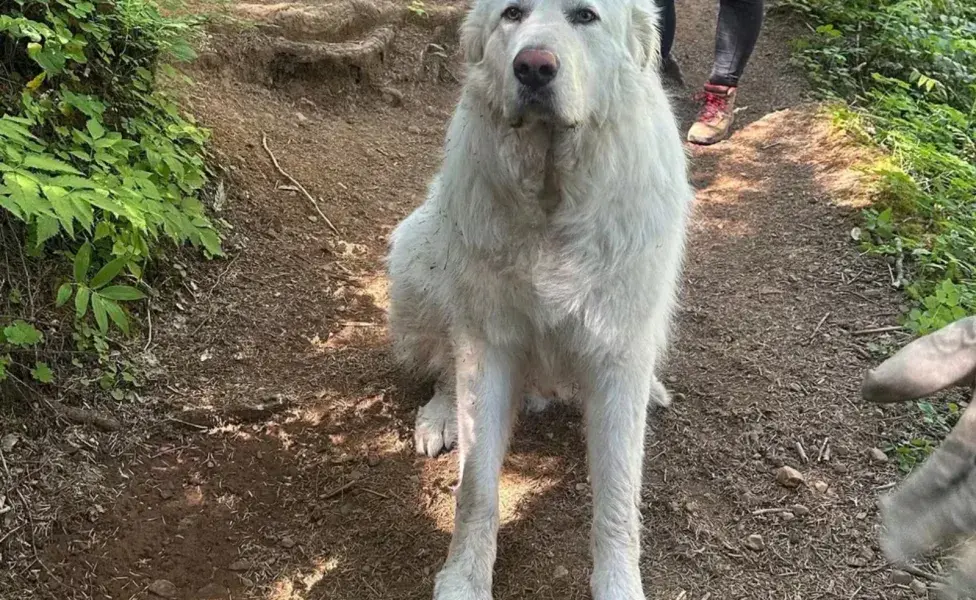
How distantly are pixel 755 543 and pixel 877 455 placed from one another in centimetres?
63

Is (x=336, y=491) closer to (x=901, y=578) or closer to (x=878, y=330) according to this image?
(x=901, y=578)

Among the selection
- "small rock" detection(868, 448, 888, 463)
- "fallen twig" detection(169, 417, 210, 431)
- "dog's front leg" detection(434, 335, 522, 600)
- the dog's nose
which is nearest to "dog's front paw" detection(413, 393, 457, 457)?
"dog's front leg" detection(434, 335, 522, 600)

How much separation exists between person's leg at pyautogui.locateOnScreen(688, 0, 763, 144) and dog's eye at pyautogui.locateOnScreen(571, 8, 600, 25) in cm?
314

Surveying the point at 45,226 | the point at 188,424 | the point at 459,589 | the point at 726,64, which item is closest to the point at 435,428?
the point at 459,589

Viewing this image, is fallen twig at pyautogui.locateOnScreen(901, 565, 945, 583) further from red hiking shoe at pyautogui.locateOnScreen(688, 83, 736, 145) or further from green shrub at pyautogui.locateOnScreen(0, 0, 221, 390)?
red hiking shoe at pyautogui.locateOnScreen(688, 83, 736, 145)

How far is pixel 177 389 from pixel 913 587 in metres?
2.67

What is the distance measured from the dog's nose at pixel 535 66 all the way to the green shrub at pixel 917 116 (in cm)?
215

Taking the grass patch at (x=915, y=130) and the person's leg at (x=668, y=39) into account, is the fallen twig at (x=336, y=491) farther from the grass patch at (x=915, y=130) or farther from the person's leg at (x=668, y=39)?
the person's leg at (x=668, y=39)

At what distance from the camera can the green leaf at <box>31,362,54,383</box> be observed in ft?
8.13

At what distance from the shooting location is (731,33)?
497 centimetres

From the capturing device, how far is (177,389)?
290 cm

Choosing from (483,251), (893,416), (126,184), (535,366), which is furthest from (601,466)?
(126,184)

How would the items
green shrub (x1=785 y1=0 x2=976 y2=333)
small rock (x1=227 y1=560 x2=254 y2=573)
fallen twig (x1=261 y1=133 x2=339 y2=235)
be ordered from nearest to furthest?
small rock (x1=227 y1=560 x2=254 y2=573), green shrub (x1=785 y1=0 x2=976 y2=333), fallen twig (x1=261 y1=133 x2=339 y2=235)

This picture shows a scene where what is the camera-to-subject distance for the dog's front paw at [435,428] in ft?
9.37
